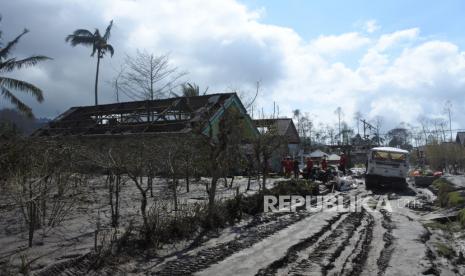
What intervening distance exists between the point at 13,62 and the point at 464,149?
47228 mm

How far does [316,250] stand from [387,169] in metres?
16.4

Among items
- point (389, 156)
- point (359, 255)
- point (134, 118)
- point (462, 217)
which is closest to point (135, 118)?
point (134, 118)

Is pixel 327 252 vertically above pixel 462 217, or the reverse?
pixel 462 217

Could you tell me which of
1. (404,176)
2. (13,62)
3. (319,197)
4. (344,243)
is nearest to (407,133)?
(404,176)

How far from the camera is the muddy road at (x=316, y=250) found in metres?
7.70

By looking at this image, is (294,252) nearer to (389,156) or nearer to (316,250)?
(316,250)

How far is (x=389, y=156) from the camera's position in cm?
2450

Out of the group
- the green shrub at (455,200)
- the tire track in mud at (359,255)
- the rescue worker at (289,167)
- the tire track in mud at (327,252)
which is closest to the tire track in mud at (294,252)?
the tire track in mud at (327,252)

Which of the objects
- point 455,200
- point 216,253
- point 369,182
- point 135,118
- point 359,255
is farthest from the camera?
point 135,118

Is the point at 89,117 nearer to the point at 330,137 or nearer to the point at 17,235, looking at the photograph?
the point at 17,235

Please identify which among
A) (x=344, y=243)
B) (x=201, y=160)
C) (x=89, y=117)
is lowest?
(x=344, y=243)

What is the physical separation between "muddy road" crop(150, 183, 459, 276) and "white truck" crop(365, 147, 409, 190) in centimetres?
1066

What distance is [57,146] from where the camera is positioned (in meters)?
10.2

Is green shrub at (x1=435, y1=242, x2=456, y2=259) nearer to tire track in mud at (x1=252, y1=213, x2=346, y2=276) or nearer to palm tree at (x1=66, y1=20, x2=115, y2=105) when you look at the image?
tire track in mud at (x1=252, y1=213, x2=346, y2=276)
